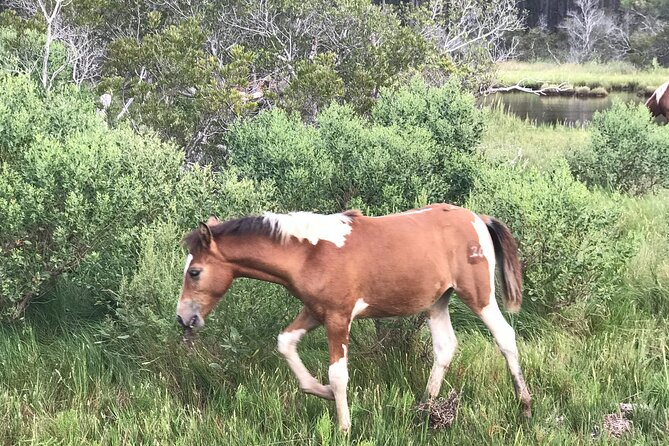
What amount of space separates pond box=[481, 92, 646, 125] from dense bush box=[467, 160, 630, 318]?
1499cm

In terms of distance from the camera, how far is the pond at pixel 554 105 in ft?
69.6

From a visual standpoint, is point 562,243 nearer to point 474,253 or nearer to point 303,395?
point 474,253

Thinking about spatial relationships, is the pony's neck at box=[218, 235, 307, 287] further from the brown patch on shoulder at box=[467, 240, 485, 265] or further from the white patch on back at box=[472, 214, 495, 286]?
the white patch on back at box=[472, 214, 495, 286]

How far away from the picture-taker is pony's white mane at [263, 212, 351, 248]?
Answer: 3.25 m

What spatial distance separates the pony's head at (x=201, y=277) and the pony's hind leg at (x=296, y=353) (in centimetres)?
41

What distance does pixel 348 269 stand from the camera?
3283mm

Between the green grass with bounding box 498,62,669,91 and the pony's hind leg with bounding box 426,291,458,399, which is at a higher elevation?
the pony's hind leg with bounding box 426,291,458,399

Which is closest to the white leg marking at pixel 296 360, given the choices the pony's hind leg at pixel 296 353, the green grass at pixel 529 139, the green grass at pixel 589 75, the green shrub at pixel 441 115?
the pony's hind leg at pixel 296 353

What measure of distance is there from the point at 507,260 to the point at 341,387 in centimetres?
123

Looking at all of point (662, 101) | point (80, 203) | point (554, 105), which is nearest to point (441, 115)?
point (80, 203)

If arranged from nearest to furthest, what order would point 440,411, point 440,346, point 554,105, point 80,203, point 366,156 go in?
1. point 440,411
2. point 440,346
3. point 80,203
4. point 366,156
5. point 554,105

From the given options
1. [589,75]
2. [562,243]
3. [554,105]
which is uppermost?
[562,243]

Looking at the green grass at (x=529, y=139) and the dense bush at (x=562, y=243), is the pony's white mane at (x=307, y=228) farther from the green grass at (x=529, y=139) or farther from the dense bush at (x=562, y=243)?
the green grass at (x=529, y=139)

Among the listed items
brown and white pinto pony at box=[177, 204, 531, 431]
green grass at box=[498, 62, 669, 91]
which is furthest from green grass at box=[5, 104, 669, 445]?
green grass at box=[498, 62, 669, 91]
